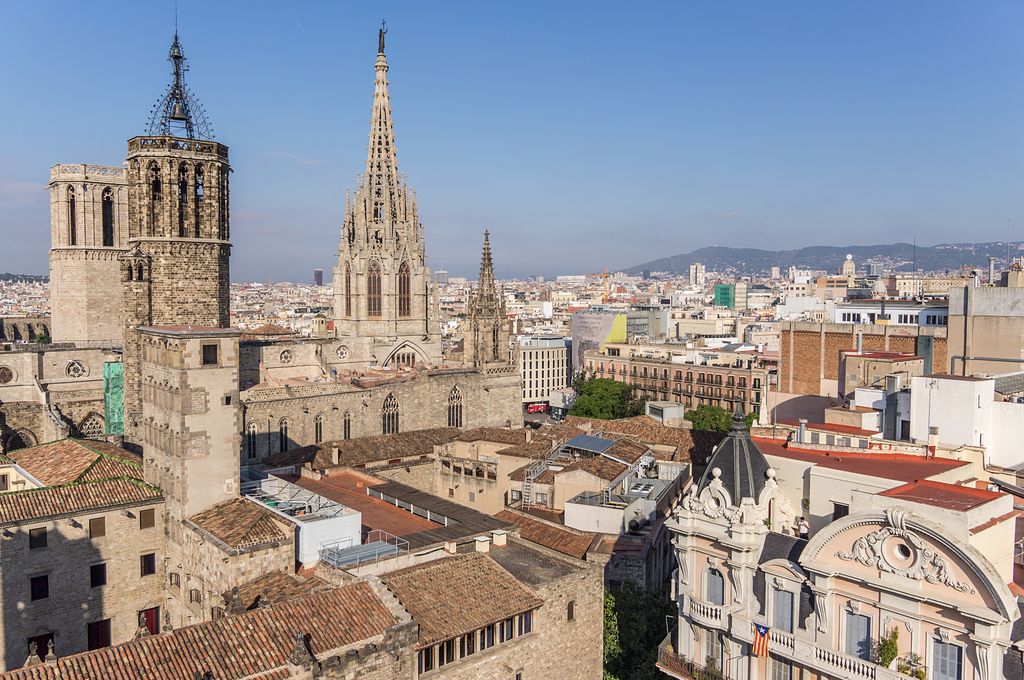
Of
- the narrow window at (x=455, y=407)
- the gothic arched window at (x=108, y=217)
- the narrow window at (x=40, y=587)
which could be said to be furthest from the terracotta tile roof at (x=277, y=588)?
the gothic arched window at (x=108, y=217)

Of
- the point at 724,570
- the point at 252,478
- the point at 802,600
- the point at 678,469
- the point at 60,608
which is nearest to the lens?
the point at 802,600

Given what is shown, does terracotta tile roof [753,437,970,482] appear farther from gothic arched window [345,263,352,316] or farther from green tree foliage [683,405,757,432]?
gothic arched window [345,263,352,316]

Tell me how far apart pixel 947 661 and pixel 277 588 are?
15.7m

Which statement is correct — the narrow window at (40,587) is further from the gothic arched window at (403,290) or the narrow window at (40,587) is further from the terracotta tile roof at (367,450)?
the gothic arched window at (403,290)

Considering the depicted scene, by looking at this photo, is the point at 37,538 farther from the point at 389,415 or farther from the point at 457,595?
the point at 389,415

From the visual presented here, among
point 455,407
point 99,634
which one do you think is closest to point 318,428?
point 455,407

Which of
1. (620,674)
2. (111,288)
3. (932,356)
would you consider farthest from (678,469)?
(111,288)

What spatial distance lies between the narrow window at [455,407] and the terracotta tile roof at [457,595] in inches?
1178

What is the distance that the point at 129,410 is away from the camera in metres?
38.8

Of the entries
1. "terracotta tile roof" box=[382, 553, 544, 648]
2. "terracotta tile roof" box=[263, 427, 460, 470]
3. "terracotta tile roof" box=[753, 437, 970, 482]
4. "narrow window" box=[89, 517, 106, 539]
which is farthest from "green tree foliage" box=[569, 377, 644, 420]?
"narrow window" box=[89, 517, 106, 539]

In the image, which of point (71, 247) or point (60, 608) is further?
point (71, 247)

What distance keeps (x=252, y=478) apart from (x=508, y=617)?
14.5 meters

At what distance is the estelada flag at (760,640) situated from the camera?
1994 centimetres

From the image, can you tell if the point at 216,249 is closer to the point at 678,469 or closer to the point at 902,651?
the point at 678,469
